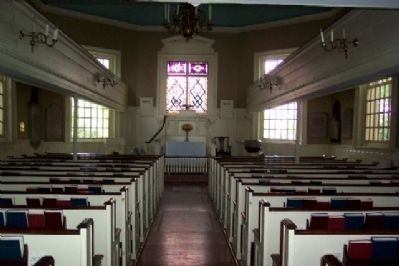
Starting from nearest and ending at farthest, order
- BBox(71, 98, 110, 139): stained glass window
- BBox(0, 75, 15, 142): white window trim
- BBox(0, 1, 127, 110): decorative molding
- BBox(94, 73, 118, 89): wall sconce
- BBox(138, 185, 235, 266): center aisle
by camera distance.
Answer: BBox(138, 185, 235, 266): center aisle, BBox(0, 1, 127, 110): decorative molding, BBox(0, 75, 15, 142): white window trim, BBox(94, 73, 118, 89): wall sconce, BBox(71, 98, 110, 139): stained glass window

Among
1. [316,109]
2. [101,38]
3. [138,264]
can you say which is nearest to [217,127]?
[316,109]

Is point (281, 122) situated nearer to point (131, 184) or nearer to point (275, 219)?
point (131, 184)

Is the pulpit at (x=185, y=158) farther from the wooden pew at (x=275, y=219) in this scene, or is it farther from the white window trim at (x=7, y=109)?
the wooden pew at (x=275, y=219)

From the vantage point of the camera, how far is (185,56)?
17.7 m

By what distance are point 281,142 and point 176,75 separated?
536 centimetres

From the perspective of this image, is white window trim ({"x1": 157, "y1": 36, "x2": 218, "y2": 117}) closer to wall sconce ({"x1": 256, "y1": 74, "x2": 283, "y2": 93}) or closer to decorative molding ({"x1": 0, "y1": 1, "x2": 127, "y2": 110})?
wall sconce ({"x1": 256, "y1": 74, "x2": 283, "y2": 93})

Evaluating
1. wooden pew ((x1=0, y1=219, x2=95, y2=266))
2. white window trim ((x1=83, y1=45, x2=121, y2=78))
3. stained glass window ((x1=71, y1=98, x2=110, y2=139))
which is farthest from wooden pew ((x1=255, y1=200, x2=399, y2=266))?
white window trim ((x1=83, y1=45, x2=121, y2=78))

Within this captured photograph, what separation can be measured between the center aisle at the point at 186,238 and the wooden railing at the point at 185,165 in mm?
4457

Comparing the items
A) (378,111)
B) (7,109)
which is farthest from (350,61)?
(7,109)

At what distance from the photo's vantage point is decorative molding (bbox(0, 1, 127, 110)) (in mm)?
5766

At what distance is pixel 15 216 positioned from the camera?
328 centimetres

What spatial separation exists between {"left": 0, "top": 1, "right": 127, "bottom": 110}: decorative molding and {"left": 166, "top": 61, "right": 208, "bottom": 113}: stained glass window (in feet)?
21.6

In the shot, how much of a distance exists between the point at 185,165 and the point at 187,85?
15.1 ft

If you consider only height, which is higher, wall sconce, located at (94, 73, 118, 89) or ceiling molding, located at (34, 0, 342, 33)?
ceiling molding, located at (34, 0, 342, 33)
